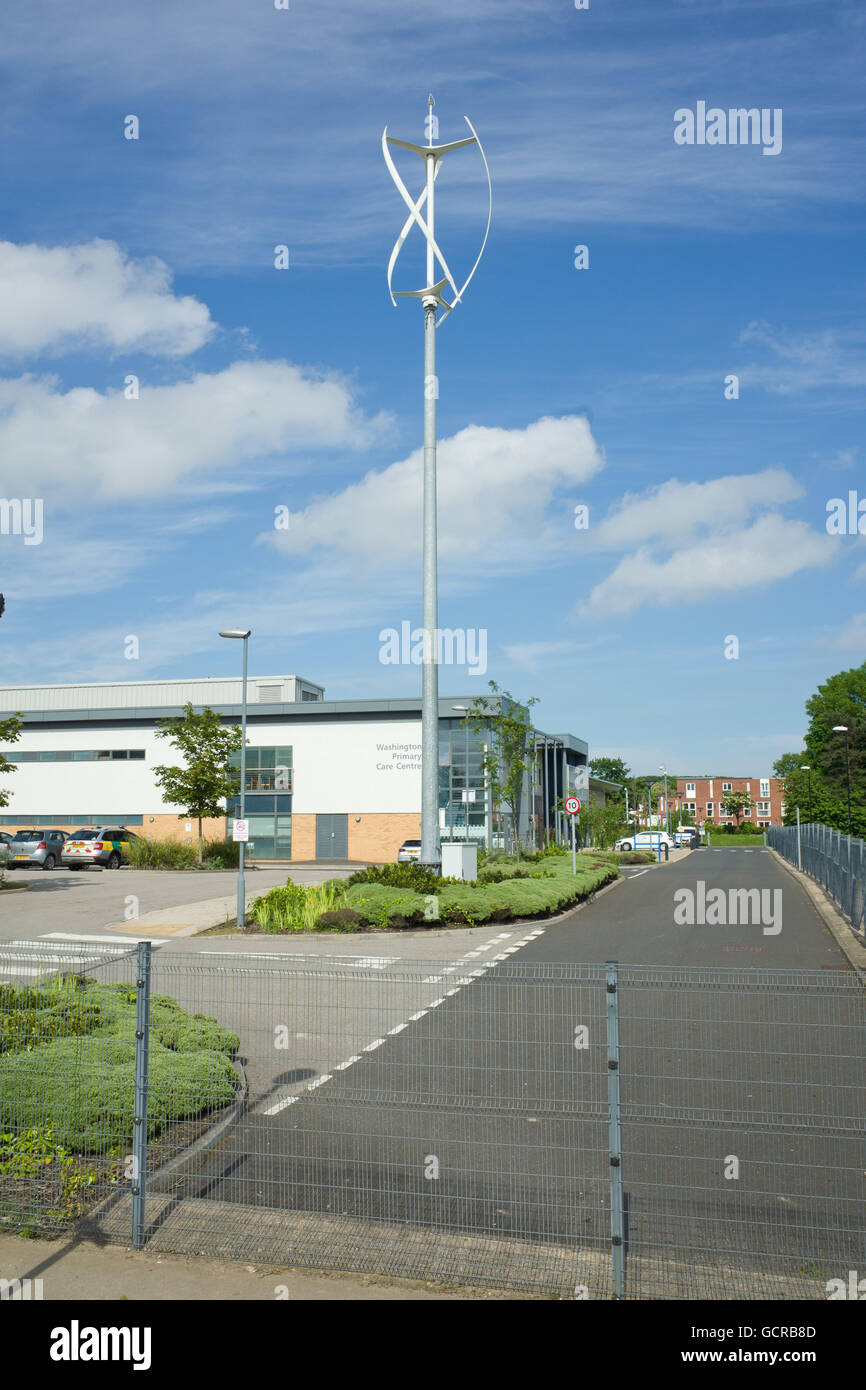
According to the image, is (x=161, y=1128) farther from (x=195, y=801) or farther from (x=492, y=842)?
(x=492, y=842)

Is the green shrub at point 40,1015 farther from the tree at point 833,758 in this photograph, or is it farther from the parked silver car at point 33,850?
the tree at point 833,758

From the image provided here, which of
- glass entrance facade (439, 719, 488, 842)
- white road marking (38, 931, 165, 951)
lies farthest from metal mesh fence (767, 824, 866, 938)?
glass entrance facade (439, 719, 488, 842)

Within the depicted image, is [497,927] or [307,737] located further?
[307,737]

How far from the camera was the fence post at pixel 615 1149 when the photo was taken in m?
4.98

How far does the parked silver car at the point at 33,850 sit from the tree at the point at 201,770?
16.2 ft

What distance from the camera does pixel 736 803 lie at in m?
152

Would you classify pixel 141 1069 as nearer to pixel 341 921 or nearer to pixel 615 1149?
pixel 615 1149

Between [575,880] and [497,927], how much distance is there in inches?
282

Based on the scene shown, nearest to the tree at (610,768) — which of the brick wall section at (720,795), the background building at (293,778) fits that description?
the brick wall section at (720,795)

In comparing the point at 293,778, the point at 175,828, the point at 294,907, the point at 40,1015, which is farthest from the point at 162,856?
the point at 40,1015

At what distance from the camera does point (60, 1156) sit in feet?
20.5

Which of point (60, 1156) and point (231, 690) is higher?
point (231, 690)
